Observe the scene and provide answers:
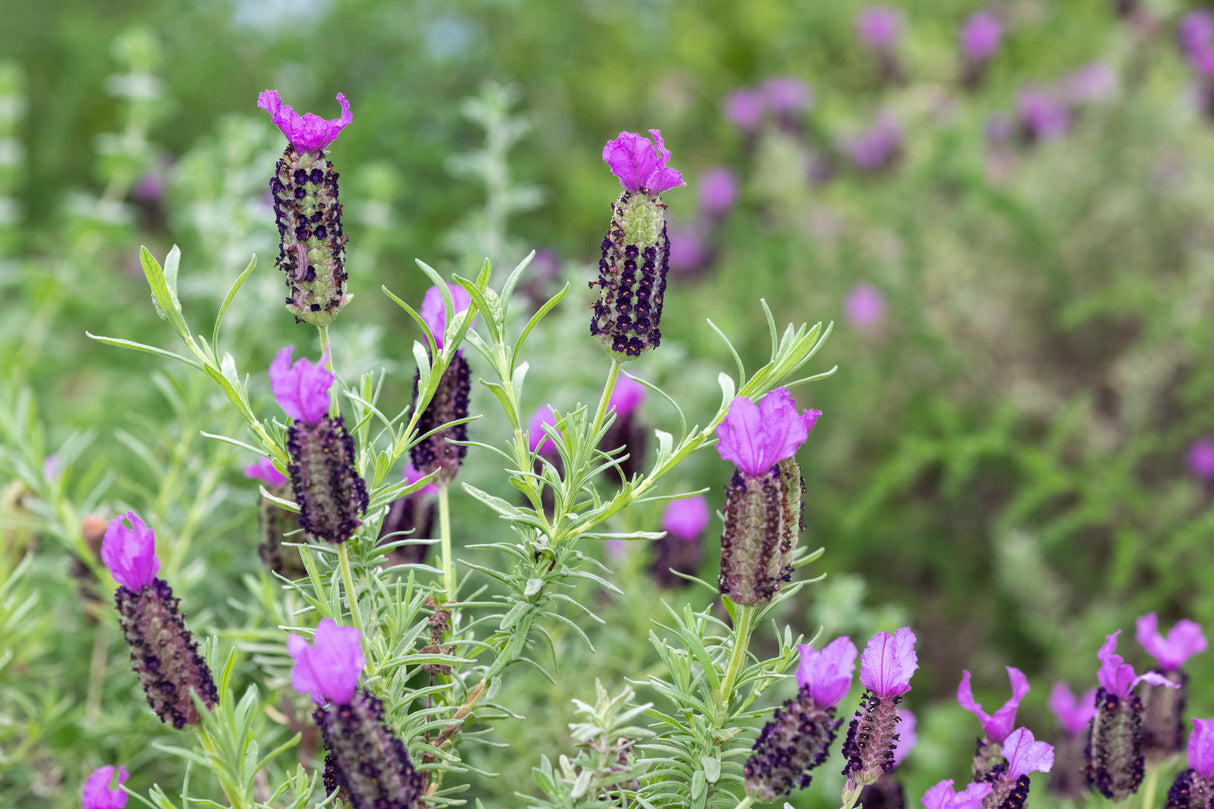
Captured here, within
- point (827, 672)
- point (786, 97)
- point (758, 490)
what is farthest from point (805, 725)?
point (786, 97)

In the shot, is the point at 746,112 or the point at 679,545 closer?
the point at 679,545

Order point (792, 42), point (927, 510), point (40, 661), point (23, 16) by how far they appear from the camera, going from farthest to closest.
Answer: point (23, 16), point (792, 42), point (927, 510), point (40, 661)

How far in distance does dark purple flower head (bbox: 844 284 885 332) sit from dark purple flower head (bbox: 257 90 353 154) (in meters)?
1.76

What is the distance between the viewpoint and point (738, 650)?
753 millimetres

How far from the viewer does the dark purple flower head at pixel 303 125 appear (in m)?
0.72

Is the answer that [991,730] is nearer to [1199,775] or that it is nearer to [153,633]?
[1199,775]

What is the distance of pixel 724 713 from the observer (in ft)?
2.56

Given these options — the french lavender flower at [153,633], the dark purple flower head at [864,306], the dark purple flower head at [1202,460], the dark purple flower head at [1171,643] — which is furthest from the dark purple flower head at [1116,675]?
the dark purple flower head at [864,306]

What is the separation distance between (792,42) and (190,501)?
8.46ft

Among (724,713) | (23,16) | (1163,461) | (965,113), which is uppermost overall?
(23,16)

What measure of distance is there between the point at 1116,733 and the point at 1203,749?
0.06 meters

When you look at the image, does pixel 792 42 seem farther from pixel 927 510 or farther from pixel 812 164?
pixel 927 510

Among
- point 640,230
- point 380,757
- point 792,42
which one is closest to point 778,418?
point 640,230

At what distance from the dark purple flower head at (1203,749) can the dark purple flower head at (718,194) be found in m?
2.17
